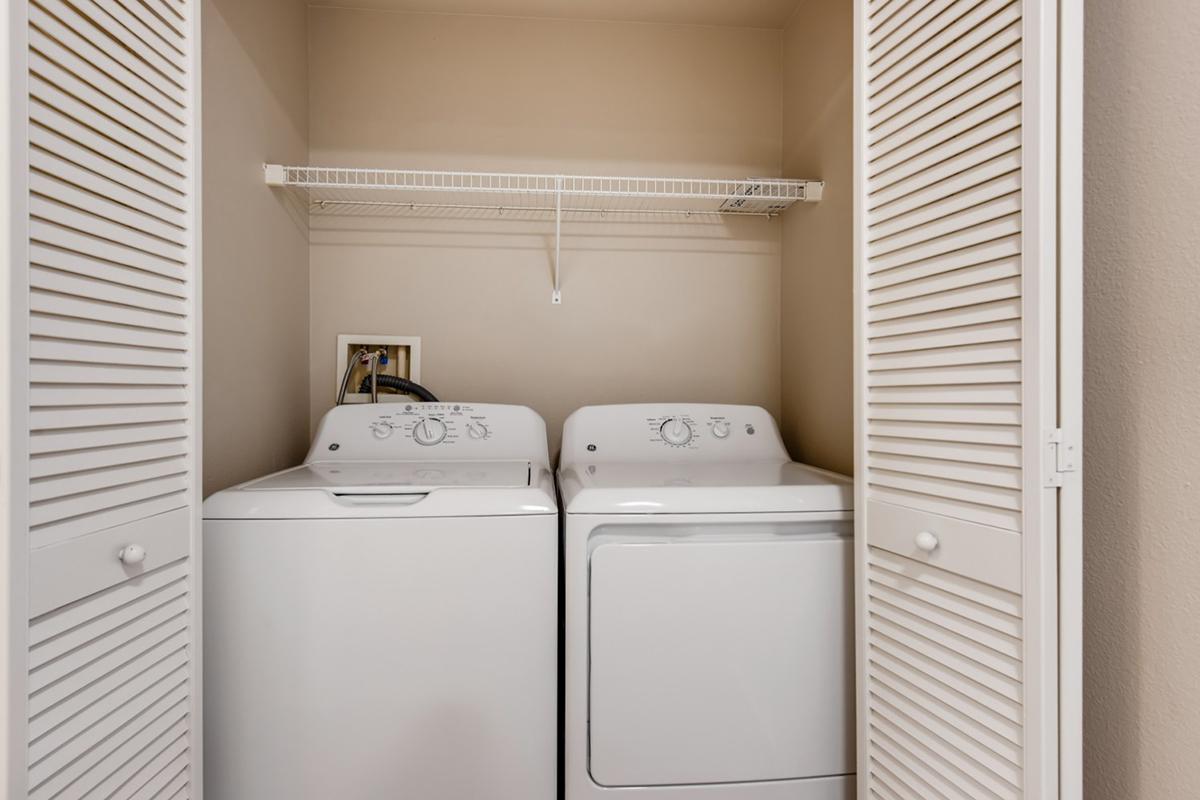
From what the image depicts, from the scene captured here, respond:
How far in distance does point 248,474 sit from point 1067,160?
1771 millimetres

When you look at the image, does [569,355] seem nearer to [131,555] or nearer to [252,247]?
[252,247]

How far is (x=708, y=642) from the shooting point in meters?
1.29

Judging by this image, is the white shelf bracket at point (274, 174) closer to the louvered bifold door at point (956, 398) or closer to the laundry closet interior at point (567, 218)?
the laundry closet interior at point (567, 218)

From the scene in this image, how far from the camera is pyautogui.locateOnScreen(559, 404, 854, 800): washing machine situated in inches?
50.0

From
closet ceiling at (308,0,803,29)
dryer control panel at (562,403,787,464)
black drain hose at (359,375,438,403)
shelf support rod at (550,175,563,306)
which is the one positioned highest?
closet ceiling at (308,0,803,29)

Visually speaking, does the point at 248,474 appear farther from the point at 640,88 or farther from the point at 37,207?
the point at 640,88

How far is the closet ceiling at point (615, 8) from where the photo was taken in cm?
202

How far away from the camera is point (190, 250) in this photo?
3.53 ft

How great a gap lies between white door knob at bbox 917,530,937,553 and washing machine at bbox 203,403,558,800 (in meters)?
0.64

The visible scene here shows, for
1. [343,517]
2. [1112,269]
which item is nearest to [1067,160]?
[1112,269]

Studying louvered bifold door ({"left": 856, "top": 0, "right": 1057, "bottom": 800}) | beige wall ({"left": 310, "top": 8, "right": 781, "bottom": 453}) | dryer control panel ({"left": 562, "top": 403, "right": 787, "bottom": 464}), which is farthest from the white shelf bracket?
louvered bifold door ({"left": 856, "top": 0, "right": 1057, "bottom": 800})

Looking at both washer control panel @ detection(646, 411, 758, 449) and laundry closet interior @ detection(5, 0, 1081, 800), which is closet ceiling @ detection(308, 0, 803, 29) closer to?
laundry closet interior @ detection(5, 0, 1081, 800)

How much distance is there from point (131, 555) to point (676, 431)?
1269 mm

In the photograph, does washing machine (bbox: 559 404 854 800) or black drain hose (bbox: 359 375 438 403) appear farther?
black drain hose (bbox: 359 375 438 403)
